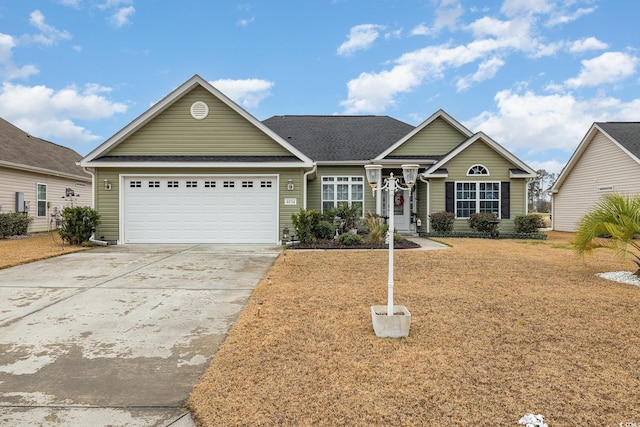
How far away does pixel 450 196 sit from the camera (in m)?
15.1

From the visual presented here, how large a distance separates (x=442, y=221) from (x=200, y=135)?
9.76m

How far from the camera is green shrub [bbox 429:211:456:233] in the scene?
14.7 m

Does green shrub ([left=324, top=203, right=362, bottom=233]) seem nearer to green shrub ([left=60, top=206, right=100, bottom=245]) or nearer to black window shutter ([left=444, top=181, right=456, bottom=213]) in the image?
black window shutter ([left=444, top=181, right=456, bottom=213])

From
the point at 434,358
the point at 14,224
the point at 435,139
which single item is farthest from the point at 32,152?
the point at 434,358

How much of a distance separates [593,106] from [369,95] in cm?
1375

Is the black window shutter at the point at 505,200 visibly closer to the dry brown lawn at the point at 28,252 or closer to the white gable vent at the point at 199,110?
the white gable vent at the point at 199,110

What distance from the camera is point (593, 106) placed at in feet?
69.6

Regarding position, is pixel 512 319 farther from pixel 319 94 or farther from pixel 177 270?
pixel 319 94

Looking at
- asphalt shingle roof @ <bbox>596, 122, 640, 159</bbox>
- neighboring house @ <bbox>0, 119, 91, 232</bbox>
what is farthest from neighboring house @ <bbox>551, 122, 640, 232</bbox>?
neighboring house @ <bbox>0, 119, 91, 232</bbox>

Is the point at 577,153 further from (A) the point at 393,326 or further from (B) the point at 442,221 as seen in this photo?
(A) the point at 393,326

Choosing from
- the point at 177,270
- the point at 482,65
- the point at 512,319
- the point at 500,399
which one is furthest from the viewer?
the point at 482,65

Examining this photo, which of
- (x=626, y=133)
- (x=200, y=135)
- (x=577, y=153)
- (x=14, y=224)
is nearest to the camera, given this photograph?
(x=200, y=135)

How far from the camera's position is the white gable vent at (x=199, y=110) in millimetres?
12438

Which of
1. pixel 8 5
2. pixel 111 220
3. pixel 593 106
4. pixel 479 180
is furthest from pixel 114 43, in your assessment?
pixel 593 106
